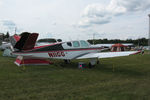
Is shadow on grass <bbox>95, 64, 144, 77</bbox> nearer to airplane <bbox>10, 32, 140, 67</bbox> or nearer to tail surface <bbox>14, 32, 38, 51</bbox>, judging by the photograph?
airplane <bbox>10, 32, 140, 67</bbox>

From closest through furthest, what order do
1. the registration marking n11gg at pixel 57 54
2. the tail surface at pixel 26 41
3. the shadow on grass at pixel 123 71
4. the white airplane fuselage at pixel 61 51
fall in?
the shadow on grass at pixel 123 71
the tail surface at pixel 26 41
the white airplane fuselage at pixel 61 51
the registration marking n11gg at pixel 57 54

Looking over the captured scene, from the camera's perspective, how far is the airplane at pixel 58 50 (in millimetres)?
8773

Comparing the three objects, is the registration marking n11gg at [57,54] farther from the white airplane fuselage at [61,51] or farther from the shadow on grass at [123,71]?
the shadow on grass at [123,71]

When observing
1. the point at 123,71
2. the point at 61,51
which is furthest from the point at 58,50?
the point at 123,71

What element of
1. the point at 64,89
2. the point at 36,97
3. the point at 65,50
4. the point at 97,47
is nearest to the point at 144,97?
the point at 64,89

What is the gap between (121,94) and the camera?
14.9ft

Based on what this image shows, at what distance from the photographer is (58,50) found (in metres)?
9.81

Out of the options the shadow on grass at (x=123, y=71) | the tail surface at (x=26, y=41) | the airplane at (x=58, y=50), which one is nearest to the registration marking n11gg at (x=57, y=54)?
the airplane at (x=58, y=50)

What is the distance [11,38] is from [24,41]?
64.1 inches

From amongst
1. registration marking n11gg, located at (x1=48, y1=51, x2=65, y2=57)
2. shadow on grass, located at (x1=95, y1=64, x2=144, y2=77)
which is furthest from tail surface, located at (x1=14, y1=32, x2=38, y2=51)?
shadow on grass, located at (x1=95, y1=64, x2=144, y2=77)

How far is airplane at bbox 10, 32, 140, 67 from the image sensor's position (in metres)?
8.77

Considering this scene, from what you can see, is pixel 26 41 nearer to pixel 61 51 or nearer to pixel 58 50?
pixel 58 50

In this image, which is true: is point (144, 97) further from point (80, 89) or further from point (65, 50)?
point (65, 50)

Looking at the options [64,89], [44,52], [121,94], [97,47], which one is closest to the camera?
[121,94]
